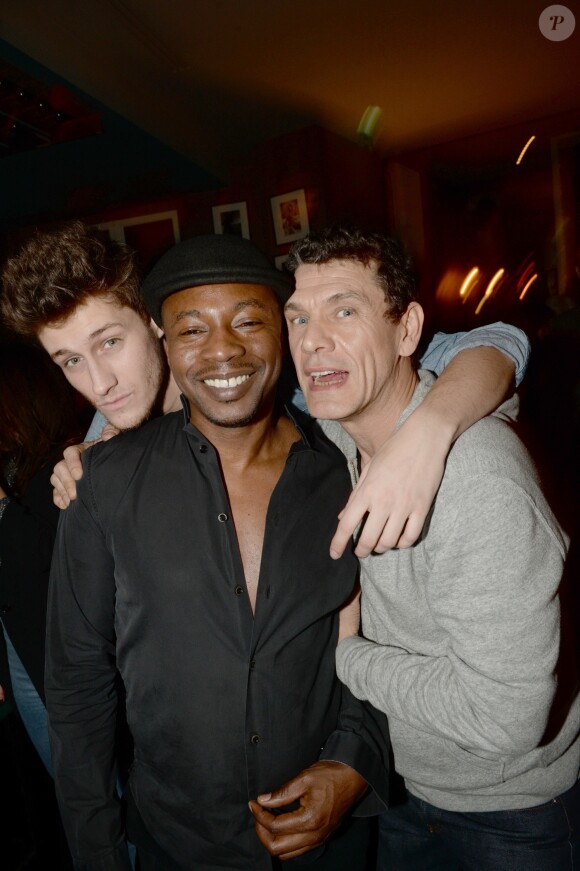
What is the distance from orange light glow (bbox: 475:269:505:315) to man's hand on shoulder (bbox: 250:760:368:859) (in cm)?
669

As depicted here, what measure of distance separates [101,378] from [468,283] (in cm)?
663

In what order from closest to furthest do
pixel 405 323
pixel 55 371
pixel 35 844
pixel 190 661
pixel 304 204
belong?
pixel 190 661, pixel 405 323, pixel 35 844, pixel 55 371, pixel 304 204

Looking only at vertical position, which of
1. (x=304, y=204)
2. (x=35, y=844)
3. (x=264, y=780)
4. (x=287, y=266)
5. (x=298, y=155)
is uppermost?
(x=298, y=155)

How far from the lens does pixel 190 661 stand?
1376 millimetres

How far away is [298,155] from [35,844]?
5.47m

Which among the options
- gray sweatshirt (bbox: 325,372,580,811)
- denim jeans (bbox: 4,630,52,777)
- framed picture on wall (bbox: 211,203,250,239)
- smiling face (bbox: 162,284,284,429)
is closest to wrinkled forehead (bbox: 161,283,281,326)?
smiling face (bbox: 162,284,284,429)

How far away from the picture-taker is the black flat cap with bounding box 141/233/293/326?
141 cm

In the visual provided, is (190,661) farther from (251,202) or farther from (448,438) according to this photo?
(251,202)

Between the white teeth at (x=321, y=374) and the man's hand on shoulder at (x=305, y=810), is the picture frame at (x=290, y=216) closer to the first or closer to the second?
the white teeth at (x=321, y=374)

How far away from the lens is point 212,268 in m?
1.40

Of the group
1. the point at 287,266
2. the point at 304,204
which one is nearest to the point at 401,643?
the point at 287,266

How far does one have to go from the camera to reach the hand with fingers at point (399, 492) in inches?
45.7

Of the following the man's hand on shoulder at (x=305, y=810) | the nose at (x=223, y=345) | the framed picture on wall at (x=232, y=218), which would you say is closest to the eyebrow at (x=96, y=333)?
the nose at (x=223, y=345)

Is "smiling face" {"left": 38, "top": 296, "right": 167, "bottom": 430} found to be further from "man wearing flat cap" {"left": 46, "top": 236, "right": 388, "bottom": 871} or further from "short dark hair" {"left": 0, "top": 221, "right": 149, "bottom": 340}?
"man wearing flat cap" {"left": 46, "top": 236, "right": 388, "bottom": 871}
